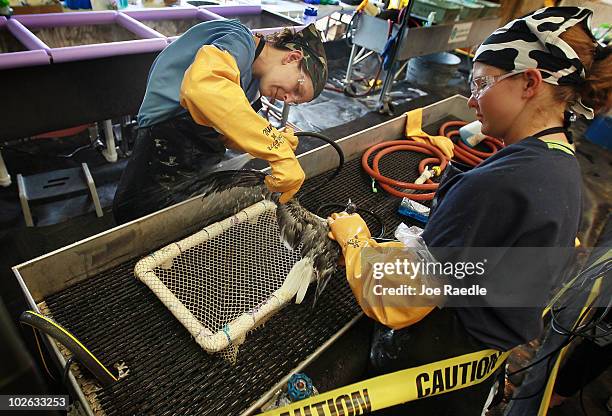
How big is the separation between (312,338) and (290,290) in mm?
174

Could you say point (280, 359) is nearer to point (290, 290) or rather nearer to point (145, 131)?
point (290, 290)

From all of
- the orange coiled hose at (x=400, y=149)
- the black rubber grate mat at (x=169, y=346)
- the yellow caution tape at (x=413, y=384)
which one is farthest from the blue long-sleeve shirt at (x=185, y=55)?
the yellow caution tape at (x=413, y=384)

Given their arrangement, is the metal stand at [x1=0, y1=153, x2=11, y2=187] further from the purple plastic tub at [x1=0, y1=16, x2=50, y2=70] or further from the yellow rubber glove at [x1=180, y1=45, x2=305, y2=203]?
the yellow rubber glove at [x1=180, y1=45, x2=305, y2=203]

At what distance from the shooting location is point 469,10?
4211 millimetres

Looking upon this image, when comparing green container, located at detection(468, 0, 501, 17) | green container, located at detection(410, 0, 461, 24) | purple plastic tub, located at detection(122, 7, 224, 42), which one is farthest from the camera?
green container, located at detection(468, 0, 501, 17)

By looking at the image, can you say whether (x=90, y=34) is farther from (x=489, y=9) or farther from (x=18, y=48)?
(x=489, y=9)

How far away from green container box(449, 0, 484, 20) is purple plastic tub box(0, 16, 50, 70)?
4114mm

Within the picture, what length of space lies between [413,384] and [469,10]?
4503mm

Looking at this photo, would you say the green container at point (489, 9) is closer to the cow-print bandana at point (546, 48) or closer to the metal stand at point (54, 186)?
the cow-print bandana at point (546, 48)

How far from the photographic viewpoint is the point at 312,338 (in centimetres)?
120

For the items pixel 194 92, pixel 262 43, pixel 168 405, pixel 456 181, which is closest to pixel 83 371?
pixel 168 405

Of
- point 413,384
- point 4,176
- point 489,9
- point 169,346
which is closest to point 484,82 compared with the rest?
point 413,384

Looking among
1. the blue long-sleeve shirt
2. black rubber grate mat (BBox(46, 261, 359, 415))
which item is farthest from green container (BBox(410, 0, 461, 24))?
black rubber grate mat (BBox(46, 261, 359, 415))

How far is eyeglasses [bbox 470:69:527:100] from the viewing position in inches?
37.6
